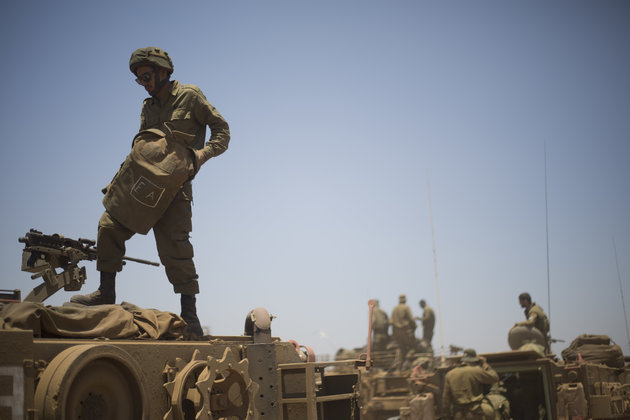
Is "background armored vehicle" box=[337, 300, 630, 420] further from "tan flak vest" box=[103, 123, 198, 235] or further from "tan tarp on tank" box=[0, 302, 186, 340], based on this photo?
"tan tarp on tank" box=[0, 302, 186, 340]

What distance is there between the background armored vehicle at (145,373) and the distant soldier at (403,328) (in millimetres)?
15957

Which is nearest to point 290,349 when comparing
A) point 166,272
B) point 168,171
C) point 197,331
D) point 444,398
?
point 197,331

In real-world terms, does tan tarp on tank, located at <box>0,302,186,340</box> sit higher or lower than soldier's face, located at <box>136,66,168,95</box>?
lower

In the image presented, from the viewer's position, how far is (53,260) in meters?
5.69

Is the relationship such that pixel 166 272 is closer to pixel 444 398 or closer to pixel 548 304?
pixel 444 398

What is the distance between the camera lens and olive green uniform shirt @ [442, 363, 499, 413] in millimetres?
11391

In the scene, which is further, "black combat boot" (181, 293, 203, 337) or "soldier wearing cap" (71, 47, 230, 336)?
"black combat boot" (181, 293, 203, 337)

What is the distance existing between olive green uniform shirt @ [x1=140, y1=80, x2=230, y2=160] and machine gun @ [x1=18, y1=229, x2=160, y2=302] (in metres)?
1.12

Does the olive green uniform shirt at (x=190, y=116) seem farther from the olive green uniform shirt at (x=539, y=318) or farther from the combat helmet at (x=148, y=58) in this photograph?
the olive green uniform shirt at (x=539, y=318)

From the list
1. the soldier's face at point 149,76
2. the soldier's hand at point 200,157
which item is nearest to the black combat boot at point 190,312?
the soldier's hand at point 200,157

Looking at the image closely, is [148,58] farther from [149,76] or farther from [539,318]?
[539,318]

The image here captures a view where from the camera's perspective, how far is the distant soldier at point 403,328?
2208 cm

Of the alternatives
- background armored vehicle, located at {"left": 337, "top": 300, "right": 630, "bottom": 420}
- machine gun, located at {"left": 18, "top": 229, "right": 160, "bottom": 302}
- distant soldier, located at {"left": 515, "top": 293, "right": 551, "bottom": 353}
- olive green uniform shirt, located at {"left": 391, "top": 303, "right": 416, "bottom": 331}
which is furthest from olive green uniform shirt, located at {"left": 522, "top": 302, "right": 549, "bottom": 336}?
machine gun, located at {"left": 18, "top": 229, "right": 160, "bottom": 302}

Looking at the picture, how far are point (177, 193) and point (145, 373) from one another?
1.64m
